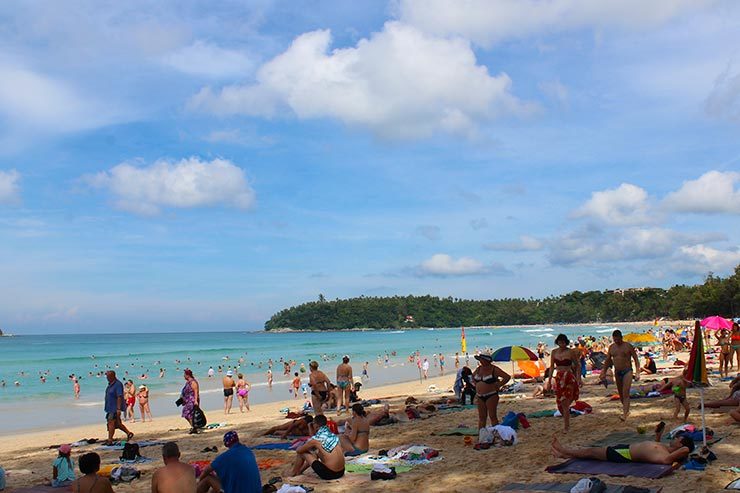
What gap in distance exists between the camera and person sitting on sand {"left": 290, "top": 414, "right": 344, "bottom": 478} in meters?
7.70

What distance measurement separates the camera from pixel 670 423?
9.76 m

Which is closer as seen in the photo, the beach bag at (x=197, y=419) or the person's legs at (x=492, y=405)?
the person's legs at (x=492, y=405)

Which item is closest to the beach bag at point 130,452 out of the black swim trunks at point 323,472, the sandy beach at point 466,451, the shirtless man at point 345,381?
the sandy beach at point 466,451

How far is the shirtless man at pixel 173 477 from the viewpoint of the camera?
228 inches

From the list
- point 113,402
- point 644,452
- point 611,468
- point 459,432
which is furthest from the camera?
point 113,402

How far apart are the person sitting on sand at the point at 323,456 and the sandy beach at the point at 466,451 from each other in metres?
0.12

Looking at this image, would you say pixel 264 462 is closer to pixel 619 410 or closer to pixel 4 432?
pixel 619 410

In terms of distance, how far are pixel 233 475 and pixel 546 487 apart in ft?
10.4

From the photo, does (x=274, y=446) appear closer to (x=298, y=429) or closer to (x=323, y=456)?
(x=298, y=429)

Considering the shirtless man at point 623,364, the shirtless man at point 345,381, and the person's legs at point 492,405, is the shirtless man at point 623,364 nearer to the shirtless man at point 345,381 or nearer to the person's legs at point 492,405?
the person's legs at point 492,405

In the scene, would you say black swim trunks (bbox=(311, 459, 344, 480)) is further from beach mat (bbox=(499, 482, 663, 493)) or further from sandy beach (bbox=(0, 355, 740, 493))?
beach mat (bbox=(499, 482, 663, 493))

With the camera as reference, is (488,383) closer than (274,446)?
Yes

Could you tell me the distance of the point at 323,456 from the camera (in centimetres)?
772

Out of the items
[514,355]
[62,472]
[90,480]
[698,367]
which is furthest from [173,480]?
[514,355]
